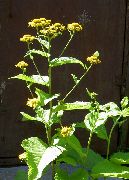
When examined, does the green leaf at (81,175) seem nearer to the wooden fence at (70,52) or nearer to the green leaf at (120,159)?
the green leaf at (120,159)

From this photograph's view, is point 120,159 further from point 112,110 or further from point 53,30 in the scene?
point 53,30

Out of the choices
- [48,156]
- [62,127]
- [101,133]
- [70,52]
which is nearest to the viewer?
[48,156]

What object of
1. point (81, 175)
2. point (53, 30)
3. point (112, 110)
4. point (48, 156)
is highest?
point (53, 30)

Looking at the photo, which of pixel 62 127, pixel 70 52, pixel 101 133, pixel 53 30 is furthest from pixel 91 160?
pixel 70 52

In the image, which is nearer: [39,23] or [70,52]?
[39,23]

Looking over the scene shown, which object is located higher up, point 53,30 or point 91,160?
point 53,30

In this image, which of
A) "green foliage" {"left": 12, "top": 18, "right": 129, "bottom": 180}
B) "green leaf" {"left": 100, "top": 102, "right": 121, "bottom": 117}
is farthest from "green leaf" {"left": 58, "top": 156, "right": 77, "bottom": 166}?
"green leaf" {"left": 100, "top": 102, "right": 121, "bottom": 117}

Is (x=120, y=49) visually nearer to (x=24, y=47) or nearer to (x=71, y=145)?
(x=24, y=47)
